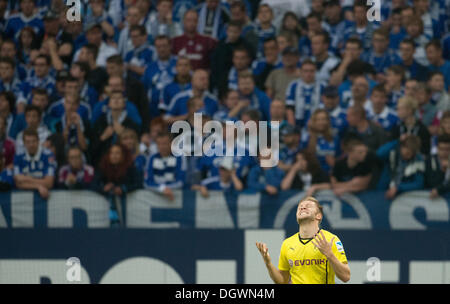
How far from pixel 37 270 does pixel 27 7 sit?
4.19 metres

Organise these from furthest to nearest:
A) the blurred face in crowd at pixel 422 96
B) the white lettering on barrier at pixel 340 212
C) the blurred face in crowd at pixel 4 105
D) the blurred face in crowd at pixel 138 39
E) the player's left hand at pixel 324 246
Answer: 1. the blurred face in crowd at pixel 138 39
2. the blurred face in crowd at pixel 4 105
3. the blurred face in crowd at pixel 422 96
4. the white lettering on barrier at pixel 340 212
5. the player's left hand at pixel 324 246

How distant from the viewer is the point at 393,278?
873 cm

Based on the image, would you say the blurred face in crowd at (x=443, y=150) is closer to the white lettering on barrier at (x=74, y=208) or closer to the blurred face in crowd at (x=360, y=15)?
the blurred face in crowd at (x=360, y=15)

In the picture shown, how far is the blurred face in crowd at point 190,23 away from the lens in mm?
10562

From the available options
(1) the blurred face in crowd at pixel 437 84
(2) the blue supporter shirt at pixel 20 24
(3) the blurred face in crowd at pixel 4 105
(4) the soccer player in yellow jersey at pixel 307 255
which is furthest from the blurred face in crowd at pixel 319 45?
(4) the soccer player in yellow jersey at pixel 307 255

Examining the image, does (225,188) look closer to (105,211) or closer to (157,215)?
(157,215)

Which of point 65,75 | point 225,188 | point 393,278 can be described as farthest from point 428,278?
point 65,75

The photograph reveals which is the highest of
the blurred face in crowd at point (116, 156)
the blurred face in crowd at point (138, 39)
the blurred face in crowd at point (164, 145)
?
the blurred face in crowd at point (138, 39)

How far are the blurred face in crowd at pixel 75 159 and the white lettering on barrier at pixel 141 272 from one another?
1.22 meters

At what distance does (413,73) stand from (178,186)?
3.34 metres

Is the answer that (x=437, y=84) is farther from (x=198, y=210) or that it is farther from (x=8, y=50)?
(x=8, y=50)

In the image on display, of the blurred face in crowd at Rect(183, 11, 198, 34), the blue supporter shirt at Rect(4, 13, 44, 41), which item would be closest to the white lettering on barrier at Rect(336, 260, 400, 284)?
the blurred face in crowd at Rect(183, 11, 198, 34)

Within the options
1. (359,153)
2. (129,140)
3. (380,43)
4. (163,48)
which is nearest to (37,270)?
(129,140)

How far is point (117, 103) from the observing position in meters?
9.77
